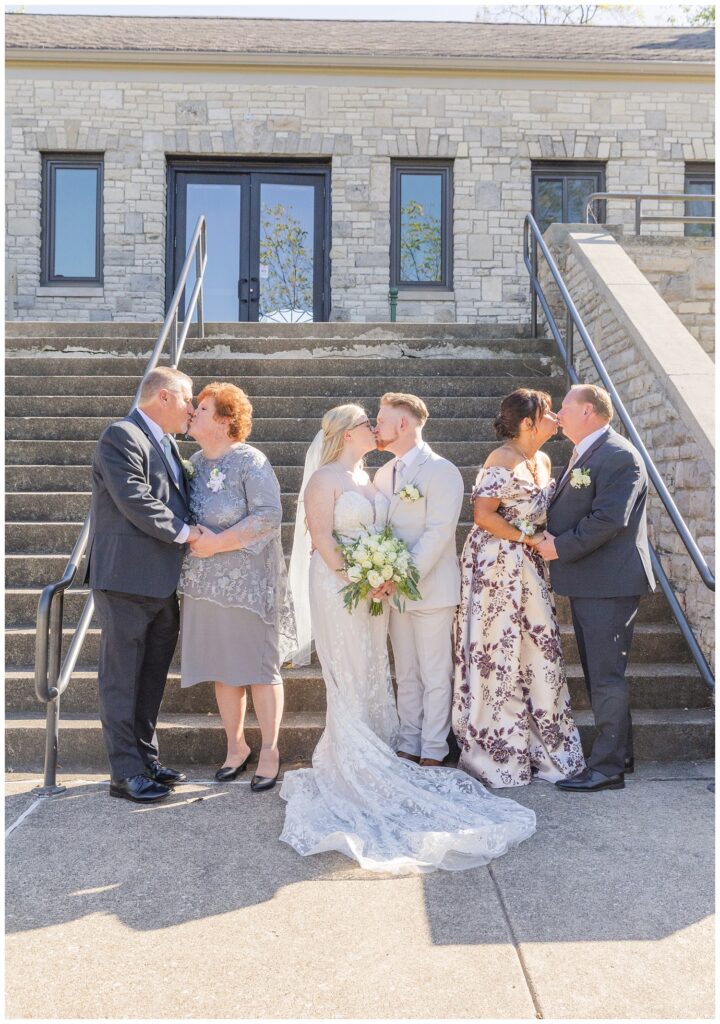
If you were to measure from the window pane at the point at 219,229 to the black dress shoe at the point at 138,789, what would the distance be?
10.1m

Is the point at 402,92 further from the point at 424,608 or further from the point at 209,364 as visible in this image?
the point at 424,608

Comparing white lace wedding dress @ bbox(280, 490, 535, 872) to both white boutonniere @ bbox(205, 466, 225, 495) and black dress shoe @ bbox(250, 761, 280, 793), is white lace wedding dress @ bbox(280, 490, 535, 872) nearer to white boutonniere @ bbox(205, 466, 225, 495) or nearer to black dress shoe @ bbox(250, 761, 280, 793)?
black dress shoe @ bbox(250, 761, 280, 793)

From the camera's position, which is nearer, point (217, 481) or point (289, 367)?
point (217, 481)

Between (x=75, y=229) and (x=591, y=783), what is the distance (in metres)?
11.9

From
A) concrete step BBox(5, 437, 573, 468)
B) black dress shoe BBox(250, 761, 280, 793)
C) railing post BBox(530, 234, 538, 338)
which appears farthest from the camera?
railing post BBox(530, 234, 538, 338)

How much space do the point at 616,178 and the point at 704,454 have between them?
9.67 m

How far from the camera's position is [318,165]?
516 inches

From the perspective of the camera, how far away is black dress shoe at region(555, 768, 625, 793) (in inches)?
162

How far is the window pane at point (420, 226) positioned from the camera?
13.1m

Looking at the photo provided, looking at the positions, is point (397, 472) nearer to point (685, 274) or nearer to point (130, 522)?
point (130, 522)

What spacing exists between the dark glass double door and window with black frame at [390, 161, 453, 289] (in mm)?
1186

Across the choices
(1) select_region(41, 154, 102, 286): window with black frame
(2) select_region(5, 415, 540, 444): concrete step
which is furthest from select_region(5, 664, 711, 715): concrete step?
(1) select_region(41, 154, 102, 286): window with black frame

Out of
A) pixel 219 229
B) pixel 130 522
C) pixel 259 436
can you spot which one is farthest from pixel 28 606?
pixel 219 229

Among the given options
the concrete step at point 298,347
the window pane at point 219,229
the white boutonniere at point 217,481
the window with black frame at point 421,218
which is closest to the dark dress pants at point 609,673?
the white boutonniere at point 217,481
